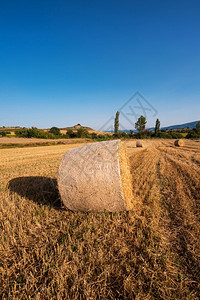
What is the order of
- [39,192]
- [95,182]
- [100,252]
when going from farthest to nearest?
[39,192]
[95,182]
[100,252]

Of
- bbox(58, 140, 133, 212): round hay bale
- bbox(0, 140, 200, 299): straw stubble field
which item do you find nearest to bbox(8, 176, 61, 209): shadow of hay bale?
bbox(0, 140, 200, 299): straw stubble field

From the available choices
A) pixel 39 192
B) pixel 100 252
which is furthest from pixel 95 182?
pixel 39 192

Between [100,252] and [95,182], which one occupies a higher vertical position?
[95,182]

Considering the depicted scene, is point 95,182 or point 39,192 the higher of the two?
point 95,182

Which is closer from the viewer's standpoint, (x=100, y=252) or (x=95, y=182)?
(x=100, y=252)

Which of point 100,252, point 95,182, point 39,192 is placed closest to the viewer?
point 100,252

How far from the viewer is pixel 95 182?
3.23 metres

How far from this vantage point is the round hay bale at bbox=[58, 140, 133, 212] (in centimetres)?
321

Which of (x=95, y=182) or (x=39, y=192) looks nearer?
(x=95, y=182)

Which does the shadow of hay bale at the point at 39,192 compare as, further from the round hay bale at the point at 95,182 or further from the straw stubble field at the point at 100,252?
the round hay bale at the point at 95,182

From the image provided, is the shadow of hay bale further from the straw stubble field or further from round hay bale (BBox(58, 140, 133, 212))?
round hay bale (BBox(58, 140, 133, 212))

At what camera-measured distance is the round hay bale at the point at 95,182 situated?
10.5 feet

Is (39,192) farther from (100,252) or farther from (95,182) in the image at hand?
(100,252)

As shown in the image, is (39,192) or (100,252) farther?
(39,192)
